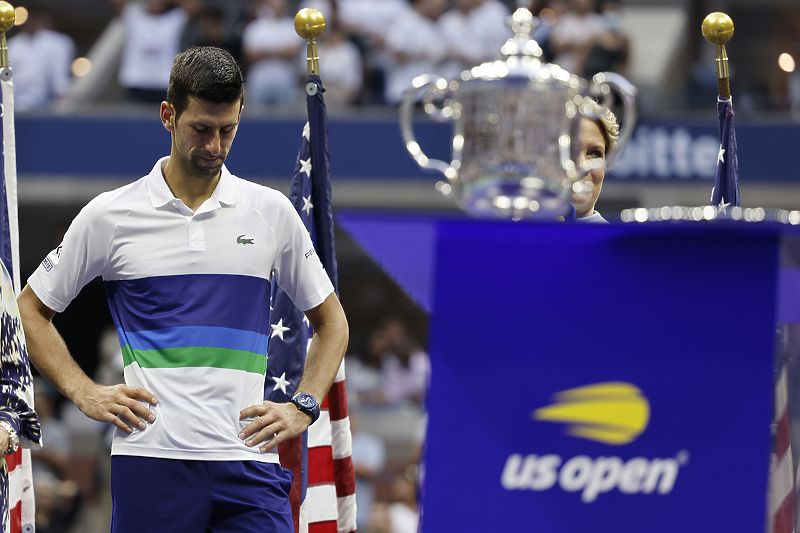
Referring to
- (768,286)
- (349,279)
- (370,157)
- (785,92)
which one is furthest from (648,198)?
(768,286)

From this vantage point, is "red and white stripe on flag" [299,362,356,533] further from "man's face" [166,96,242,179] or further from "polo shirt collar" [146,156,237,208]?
"man's face" [166,96,242,179]

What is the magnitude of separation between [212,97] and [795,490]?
1.56 meters

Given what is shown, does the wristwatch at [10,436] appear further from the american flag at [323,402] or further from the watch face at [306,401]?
the american flag at [323,402]

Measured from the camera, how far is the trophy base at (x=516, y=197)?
192 centimetres

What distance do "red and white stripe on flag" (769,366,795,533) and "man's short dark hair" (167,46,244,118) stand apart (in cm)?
133

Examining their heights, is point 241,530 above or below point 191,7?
below

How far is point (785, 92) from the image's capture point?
9422 mm

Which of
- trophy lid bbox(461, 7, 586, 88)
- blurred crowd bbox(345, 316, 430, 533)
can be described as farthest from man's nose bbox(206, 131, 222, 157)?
blurred crowd bbox(345, 316, 430, 533)

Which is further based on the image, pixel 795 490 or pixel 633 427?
pixel 795 490

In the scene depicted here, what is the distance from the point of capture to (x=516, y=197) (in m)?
1.92

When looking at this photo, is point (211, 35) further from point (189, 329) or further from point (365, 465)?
point (189, 329)

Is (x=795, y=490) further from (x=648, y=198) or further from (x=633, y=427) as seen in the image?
(x=648, y=198)

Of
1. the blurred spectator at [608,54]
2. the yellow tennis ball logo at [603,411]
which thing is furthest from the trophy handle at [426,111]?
the blurred spectator at [608,54]

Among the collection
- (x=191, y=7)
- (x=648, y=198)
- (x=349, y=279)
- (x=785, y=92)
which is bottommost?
(x=349, y=279)
